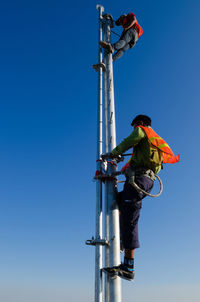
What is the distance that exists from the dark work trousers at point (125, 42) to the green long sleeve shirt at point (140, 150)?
A: 9.72ft

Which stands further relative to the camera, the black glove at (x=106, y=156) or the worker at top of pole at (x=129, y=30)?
the worker at top of pole at (x=129, y=30)

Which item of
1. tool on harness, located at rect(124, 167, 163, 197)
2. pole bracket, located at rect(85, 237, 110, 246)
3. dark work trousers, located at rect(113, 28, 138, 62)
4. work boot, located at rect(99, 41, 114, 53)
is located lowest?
pole bracket, located at rect(85, 237, 110, 246)

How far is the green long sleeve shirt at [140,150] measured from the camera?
15.9 ft

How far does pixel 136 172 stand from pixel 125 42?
402 centimetres

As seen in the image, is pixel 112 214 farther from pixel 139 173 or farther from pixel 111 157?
pixel 111 157

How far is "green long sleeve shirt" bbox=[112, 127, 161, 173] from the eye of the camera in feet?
15.9

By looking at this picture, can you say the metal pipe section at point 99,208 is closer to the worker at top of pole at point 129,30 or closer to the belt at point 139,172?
the belt at point 139,172

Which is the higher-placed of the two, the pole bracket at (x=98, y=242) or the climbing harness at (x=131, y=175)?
the climbing harness at (x=131, y=175)

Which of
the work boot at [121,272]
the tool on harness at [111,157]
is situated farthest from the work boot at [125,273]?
the tool on harness at [111,157]

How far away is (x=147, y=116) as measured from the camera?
546 cm

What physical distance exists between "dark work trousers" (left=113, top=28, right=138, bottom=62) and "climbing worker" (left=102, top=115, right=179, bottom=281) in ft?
8.95

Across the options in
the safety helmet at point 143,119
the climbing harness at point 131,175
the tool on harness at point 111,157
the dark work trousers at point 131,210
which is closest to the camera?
the dark work trousers at point 131,210

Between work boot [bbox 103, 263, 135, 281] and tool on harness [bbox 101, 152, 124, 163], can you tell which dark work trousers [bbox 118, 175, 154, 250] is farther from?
tool on harness [bbox 101, 152, 124, 163]

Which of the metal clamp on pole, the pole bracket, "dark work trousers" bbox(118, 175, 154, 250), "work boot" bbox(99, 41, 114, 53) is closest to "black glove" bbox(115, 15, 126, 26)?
the metal clamp on pole
